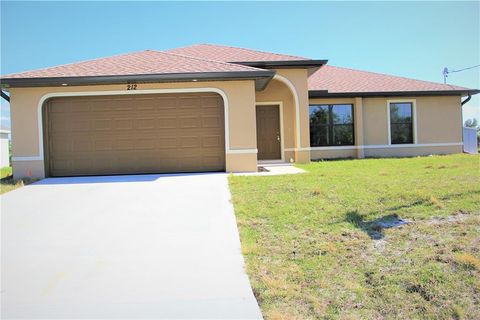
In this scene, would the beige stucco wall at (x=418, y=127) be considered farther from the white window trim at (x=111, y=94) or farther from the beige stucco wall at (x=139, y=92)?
the white window trim at (x=111, y=94)

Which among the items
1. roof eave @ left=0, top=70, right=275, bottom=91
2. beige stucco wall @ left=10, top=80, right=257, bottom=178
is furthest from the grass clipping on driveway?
roof eave @ left=0, top=70, right=275, bottom=91

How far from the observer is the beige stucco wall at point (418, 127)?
18.7 metres

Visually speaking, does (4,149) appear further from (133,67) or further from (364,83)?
(364,83)

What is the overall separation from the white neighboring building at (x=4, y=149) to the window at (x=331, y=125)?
1956cm

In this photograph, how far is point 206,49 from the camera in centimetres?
1834

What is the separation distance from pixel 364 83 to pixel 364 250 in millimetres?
15709

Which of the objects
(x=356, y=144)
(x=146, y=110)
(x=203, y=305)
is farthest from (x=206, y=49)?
(x=203, y=305)

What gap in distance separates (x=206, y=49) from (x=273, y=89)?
4019 mm

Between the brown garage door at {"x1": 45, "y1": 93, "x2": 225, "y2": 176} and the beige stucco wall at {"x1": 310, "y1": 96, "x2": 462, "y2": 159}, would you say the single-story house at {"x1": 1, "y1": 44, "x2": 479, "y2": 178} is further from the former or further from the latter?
the beige stucco wall at {"x1": 310, "y1": 96, "x2": 462, "y2": 159}

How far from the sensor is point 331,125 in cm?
1855

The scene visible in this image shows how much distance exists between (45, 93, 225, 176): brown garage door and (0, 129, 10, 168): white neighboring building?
15.7 meters

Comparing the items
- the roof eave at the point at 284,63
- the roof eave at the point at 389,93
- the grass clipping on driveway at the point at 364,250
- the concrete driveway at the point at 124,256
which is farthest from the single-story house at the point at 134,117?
the roof eave at the point at 389,93

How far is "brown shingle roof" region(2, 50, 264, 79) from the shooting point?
11973mm

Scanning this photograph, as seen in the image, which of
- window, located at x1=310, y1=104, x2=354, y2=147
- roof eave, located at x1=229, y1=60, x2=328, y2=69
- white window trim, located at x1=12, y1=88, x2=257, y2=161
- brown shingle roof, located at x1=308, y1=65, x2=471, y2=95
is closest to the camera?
white window trim, located at x1=12, y1=88, x2=257, y2=161
